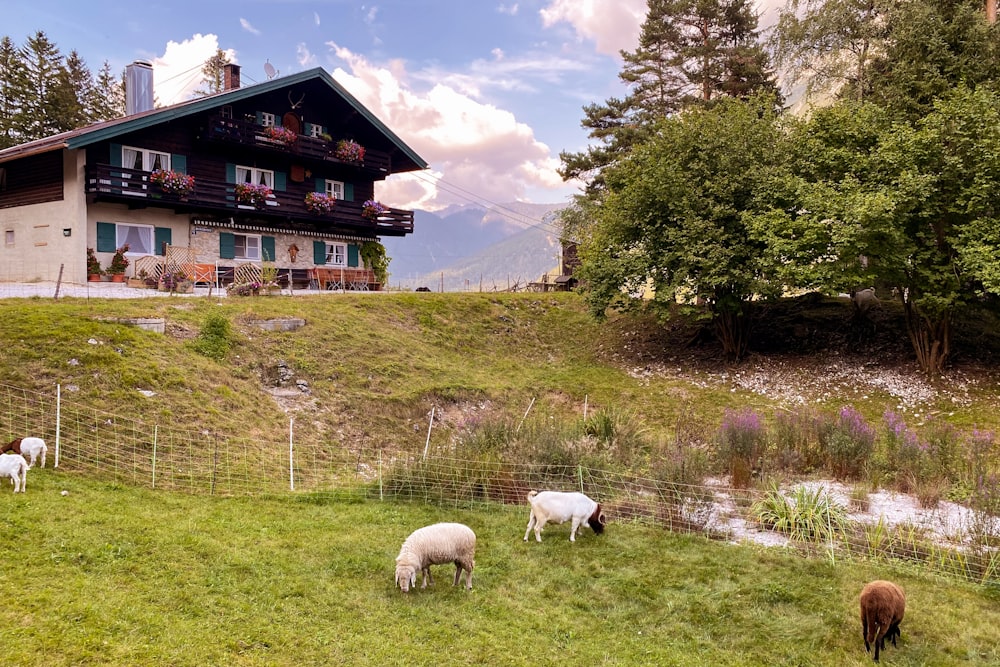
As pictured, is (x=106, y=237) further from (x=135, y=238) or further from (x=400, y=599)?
(x=400, y=599)

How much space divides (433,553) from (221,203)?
83.7 ft

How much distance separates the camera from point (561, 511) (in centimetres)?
901

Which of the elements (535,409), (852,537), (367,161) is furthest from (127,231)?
(852,537)

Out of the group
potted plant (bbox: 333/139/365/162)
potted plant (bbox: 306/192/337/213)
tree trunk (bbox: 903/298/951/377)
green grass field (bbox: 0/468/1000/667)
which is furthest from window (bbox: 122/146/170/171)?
tree trunk (bbox: 903/298/951/377)

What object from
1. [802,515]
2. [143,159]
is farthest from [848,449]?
[143,159]

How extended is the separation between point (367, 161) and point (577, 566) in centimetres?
3106

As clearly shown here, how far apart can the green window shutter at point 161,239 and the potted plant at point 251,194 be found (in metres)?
3.42

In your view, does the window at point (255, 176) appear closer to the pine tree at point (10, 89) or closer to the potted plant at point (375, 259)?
the potted plant at point (375, 259)

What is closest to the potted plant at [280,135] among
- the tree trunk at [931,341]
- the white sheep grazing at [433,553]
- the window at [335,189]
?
the window at [335,189]

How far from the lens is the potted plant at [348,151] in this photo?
32750 millimetres

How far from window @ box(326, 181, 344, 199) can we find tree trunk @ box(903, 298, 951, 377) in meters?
27.9

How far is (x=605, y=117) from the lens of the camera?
36.7m

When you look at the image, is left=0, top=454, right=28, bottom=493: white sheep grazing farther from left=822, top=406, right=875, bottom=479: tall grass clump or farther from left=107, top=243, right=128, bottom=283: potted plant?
left=107, top=243, right=128, bottom=283: potted plant

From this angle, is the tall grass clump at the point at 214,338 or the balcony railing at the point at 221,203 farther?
the balcony railing at the point at 221,203
